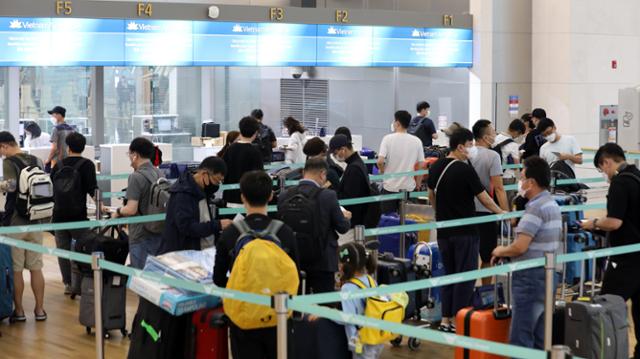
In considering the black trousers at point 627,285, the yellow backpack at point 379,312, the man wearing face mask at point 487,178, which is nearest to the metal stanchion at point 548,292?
the yellow backpack at point 379,312

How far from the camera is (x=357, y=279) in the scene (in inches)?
246

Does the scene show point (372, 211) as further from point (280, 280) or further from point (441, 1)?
point (441, 1)

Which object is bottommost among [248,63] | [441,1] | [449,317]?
[449,317]

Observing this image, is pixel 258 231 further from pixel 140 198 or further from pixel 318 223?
pixel 140 198

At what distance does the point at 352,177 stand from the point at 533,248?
2.55 metres

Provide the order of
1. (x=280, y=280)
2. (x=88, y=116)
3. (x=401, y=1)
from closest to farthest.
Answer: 1. (x=280, y=280)
2. (x=88, y=116)
3. (x=401, y=1)

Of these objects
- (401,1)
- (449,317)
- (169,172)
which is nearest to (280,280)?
(449,317)

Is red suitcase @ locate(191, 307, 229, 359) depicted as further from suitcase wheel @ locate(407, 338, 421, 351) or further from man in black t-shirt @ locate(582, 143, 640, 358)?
man in black t-shirt @ locate(582, 143, 640, 358)

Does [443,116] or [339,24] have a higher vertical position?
[339,24]

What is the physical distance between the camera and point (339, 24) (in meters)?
16.0

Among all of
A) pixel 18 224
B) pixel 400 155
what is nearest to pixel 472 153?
pixel 400 155

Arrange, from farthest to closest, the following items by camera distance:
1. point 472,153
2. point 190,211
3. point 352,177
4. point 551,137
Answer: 1. point 551,137
2. point 472,153
3. point 352,177
4. point 190,211

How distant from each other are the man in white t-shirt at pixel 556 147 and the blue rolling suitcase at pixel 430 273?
11.3 feet

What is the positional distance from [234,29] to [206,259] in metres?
9.16
